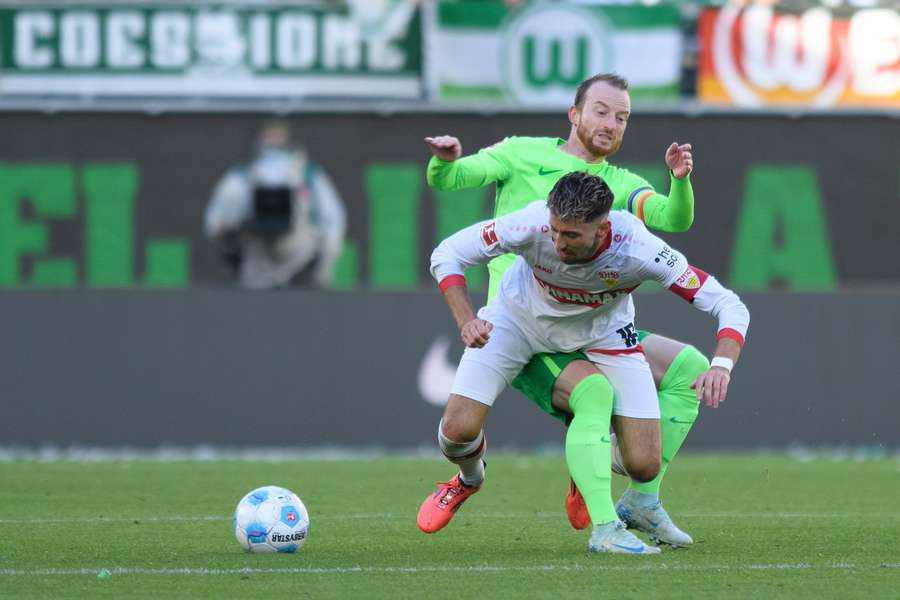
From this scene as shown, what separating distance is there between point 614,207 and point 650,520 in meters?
1.47

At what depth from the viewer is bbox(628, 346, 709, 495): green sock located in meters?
8.22

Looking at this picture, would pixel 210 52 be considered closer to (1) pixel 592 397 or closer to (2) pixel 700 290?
(1) pixel 592 397

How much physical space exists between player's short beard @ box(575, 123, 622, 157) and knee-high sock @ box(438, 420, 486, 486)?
4.57 ft

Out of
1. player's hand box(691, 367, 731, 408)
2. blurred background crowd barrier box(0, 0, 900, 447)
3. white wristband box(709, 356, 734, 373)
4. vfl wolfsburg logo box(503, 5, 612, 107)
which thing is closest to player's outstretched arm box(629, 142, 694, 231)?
white wristband box(709, 356, 734, 373)

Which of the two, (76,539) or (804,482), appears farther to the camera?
(804,482)

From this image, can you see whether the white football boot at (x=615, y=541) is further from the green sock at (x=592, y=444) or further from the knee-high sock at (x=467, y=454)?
the knee-high sock at (x=467, y=454)

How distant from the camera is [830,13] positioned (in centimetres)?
1692

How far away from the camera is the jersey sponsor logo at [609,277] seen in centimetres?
750

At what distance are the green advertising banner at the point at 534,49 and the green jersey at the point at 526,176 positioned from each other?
8.15 meters

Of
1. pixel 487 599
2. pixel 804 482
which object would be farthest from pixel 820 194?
pixel 487 599

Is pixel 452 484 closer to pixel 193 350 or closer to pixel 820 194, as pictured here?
pixel 193 350

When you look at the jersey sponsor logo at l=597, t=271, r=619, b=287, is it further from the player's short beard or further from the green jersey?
the player's short beard

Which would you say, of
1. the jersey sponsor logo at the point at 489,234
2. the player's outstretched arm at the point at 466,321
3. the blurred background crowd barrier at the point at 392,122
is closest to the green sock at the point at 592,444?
the player's outstretched arm at the point at 466,321

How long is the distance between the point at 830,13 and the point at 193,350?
677 cm
